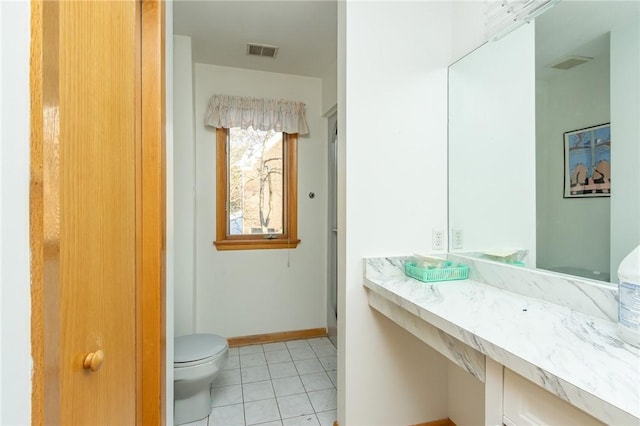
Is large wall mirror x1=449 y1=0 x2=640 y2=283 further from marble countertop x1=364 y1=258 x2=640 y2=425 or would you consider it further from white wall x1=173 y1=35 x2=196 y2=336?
white wall x1=173 y1=35 x2=196 y2=336

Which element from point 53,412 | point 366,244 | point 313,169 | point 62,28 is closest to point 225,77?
point 313,169

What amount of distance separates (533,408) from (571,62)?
3.98 ft

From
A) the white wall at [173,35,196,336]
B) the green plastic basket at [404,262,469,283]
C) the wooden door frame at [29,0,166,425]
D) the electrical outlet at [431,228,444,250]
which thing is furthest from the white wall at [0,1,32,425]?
the white wall at [173,35,196,336]

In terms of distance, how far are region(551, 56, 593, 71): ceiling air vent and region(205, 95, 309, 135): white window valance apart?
2041 millimetres

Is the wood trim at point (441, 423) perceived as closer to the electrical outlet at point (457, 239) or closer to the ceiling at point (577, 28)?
the electrical outlet at point (457, 239)

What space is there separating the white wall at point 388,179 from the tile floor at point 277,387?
0.37 m

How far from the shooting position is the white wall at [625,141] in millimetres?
997

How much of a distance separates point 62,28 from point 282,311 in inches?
108

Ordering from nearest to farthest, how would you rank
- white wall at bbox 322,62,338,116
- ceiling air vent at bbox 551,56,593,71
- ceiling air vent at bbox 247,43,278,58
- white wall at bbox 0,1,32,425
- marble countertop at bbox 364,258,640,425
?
white wall at bbox 0,1,32,425 < marble countertop at bbox 364,258,640,425 < ceiling air vent at bbox 551,56,593,71 < ceiling air vent at bbox 247,43,278,58 < white wall at bbox 322,62,338,116

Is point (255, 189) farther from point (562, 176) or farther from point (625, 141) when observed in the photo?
point (625, 141)

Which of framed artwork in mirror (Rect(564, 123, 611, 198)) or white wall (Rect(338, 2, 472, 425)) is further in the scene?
white wall (Rect(338, 2, 472, 425))

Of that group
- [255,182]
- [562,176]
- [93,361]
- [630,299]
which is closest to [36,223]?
[93,361]

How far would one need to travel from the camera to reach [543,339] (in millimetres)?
878

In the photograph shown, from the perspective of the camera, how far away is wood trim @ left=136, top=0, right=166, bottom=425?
42.6 inches
